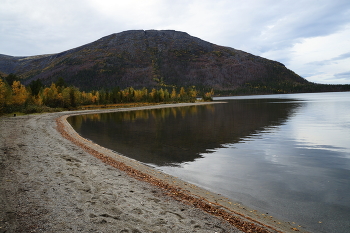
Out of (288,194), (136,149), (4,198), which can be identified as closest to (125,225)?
(4,198)

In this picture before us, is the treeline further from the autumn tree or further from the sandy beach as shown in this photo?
the sandy beach

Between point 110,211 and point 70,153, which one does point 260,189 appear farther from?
point 70,153

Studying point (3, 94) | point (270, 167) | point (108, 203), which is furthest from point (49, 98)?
point (108, 203)

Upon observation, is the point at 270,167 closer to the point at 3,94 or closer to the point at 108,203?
the point at 108,203

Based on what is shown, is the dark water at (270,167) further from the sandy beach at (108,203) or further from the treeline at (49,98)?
the treeline at (49,98)

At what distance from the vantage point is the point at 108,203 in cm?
1037

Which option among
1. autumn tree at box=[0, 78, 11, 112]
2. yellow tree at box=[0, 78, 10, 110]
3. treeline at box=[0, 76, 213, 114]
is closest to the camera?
yellow tree at box=[0, 78, 10, 110]

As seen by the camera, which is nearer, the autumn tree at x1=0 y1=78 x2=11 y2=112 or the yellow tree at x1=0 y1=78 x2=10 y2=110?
the yellow tree at x1=0 y1=78 x2=10 y2=110

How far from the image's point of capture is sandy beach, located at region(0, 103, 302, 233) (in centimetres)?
838

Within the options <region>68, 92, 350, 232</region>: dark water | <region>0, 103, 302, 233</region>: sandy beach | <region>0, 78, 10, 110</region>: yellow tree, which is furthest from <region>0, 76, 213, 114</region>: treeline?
<region>0, 103, 302, 233</region>: sandy beach

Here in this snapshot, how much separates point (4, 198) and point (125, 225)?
555 cm

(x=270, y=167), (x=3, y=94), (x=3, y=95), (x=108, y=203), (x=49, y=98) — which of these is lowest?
(x=270, y=167)

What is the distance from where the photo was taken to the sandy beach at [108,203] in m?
8.38

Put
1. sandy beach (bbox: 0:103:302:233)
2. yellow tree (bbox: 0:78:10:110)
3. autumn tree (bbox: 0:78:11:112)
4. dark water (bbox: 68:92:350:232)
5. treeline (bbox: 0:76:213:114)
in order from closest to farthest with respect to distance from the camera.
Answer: sandy beach (bbox: 0:103:302:233) < dark water (bbox: 68:92:350:232) < yellow tree (bbox: 0:78:10:110) < autumn tree (bbox: 0:78:11:112) < treeline (bbox: 0:76:213:114)
